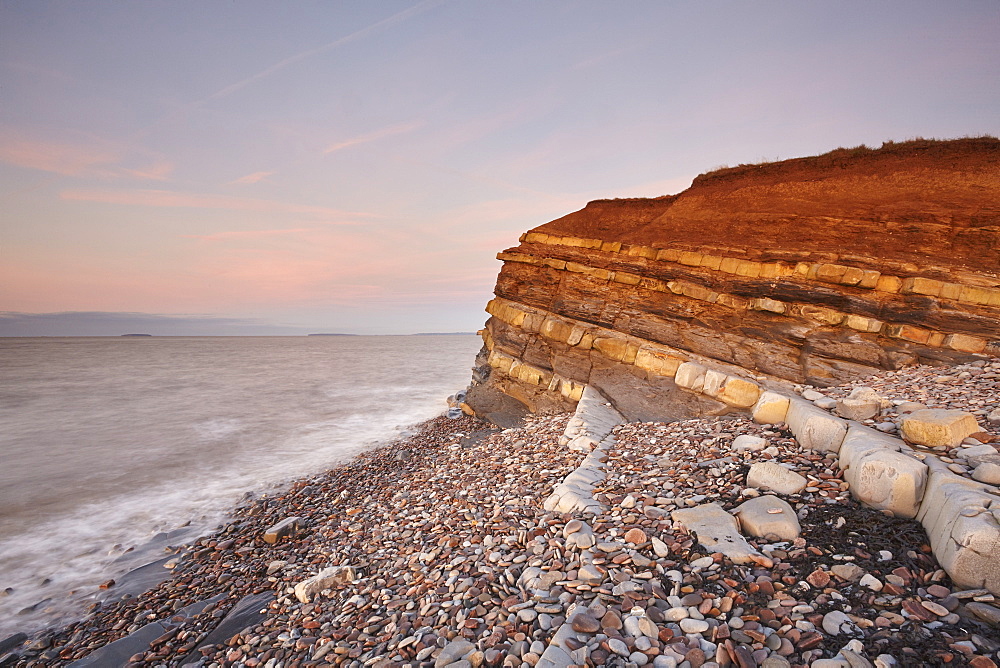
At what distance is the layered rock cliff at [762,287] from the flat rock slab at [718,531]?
5.28 meters

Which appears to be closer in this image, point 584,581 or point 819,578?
point 819,578

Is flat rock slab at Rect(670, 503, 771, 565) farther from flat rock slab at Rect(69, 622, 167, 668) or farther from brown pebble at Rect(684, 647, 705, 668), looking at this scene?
flat rock slab at Rect(69, 622, 167, 668)

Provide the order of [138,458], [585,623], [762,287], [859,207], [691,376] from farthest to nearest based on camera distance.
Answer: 1. [138,458]
2. [859,207]
3. [762,287]
4. [691,376]
5. [585,623]

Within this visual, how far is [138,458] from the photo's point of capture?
52.9 feet

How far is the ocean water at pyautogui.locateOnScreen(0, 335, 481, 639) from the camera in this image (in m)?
9.09

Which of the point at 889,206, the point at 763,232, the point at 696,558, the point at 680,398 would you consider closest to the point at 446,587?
the point at 696,558

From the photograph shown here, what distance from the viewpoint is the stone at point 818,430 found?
6242 millimetres

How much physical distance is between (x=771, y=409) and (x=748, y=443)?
56.6 inches

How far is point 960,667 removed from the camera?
2.94 m

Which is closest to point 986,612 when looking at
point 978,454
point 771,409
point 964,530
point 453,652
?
point 964,530

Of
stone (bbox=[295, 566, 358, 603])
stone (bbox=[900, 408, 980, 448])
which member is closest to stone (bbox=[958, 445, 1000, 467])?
stone (bbox=[900, 408, 980, 448])

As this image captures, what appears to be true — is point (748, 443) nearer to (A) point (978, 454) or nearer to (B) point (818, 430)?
(B) point (818, 430)

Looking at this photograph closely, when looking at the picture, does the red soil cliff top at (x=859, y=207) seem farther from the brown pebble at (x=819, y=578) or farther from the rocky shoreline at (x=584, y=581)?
the brown pebble at (x=819, y=578)

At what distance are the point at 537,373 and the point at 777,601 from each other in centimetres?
1133
